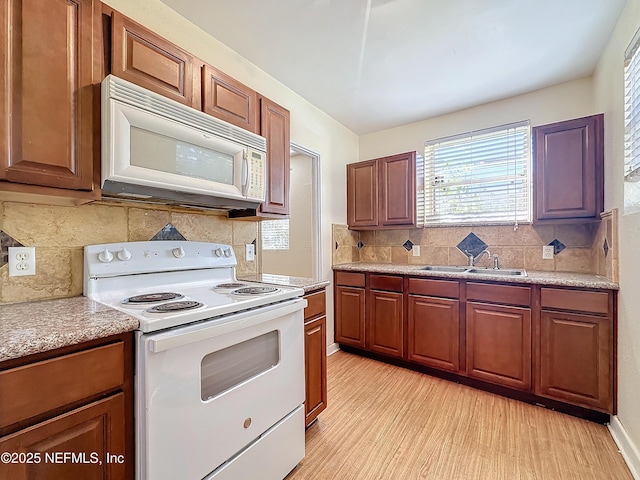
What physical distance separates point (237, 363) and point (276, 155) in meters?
1.34

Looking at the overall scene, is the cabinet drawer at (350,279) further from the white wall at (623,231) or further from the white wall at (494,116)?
the white wall at (623,231)

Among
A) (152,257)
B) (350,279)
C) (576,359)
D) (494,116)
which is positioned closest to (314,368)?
(152,257)

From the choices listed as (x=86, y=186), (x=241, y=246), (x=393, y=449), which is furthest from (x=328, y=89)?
(x=393, y=449)

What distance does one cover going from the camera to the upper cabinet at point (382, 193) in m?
3.01

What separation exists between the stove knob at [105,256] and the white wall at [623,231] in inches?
104

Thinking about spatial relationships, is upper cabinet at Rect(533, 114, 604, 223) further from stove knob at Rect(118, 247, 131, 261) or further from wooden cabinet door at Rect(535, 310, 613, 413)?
stove knob at Rect(118, 247, 131, 261)

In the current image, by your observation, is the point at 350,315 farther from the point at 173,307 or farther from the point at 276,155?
the point at 173,307

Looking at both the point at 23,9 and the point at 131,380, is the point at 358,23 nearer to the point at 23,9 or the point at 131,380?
the point at 23,9

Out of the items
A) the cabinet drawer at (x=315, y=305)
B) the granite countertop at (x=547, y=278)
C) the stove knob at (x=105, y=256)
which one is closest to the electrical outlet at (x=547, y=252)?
the granite countertop at (x=547, y=278)

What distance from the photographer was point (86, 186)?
117 centimetres

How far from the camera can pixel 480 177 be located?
2.92 meters

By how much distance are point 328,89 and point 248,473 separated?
2785 mm

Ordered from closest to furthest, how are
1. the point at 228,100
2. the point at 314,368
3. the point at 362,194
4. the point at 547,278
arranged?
the point at 228,100 < the point at 314,368 < the point at 547,278 < the point at 362,194

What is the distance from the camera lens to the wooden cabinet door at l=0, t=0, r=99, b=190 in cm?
100
